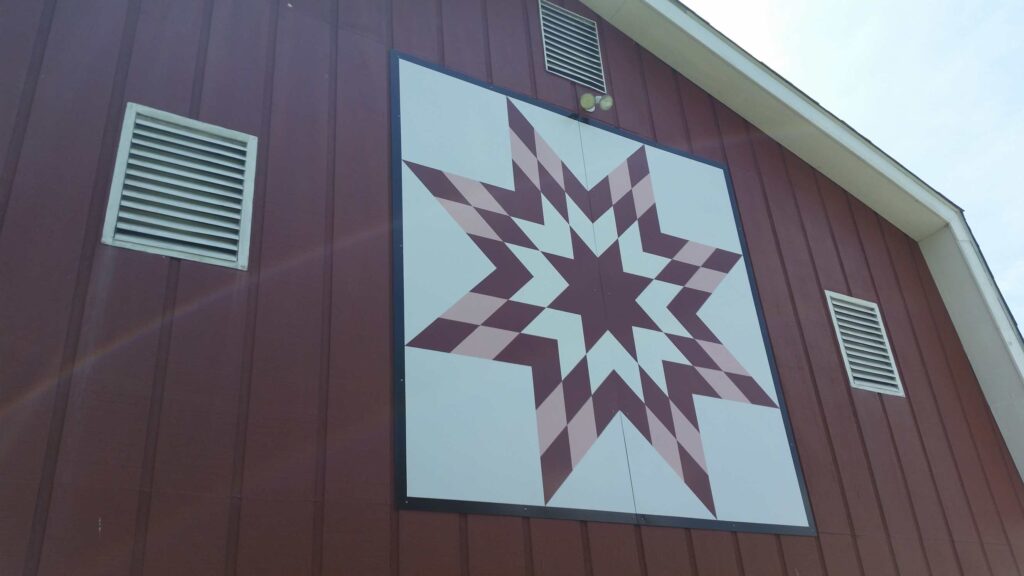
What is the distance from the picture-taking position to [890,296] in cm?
598

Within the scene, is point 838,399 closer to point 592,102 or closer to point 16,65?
point 592,102

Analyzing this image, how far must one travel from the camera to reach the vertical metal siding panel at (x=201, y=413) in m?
3.13

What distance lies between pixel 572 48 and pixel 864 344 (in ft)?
7.70

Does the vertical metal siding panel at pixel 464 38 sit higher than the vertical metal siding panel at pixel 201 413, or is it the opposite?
the vertical metal siding panel at pixel 464 38

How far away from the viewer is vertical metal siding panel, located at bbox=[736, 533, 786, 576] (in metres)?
4.37

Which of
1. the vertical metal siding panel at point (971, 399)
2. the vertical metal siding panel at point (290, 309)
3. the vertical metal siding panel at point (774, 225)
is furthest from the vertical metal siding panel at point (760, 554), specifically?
the vertical metal siding panel at point (290, 309)

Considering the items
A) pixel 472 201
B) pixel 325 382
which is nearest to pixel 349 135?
pixel 472 201

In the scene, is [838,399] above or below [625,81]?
below

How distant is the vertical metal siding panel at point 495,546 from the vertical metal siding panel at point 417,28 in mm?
2273

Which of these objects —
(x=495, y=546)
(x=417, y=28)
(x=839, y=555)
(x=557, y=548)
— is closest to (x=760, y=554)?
(x=839, y=555)

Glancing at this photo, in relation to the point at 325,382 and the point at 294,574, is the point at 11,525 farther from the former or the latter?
the point at 325,382

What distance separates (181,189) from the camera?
377 cm

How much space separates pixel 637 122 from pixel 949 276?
91.2 inches

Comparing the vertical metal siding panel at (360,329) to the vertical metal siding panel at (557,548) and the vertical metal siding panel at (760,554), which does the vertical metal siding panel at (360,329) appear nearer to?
the vertical metal siding panel at (557,548)
